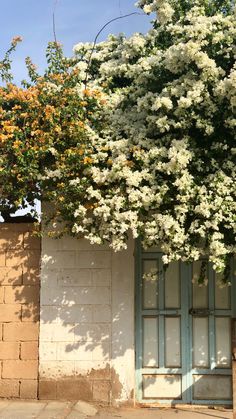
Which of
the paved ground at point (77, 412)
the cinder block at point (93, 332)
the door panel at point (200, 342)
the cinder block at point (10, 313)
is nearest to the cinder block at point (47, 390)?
the paved ground at point (77, 412)

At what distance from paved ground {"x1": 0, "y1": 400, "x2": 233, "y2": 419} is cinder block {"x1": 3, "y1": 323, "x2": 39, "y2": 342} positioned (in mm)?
810

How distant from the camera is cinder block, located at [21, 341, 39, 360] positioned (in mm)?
7578

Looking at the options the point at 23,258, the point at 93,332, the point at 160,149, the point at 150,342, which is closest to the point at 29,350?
the point at 93,332

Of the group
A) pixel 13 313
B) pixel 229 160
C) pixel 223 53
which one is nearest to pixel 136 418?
pixel 13 313

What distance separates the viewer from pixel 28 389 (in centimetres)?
748

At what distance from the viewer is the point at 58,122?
24.3 ft

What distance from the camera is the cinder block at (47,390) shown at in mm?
7461

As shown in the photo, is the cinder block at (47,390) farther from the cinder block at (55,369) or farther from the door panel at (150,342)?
the door panel at (150,342)

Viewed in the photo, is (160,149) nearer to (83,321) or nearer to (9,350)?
(83,321)

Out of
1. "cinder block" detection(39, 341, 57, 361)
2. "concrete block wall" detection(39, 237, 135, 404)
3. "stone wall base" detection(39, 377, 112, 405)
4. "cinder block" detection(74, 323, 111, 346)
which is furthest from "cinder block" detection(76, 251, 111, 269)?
"stone wall base" detection(39, 377, 112, 405)

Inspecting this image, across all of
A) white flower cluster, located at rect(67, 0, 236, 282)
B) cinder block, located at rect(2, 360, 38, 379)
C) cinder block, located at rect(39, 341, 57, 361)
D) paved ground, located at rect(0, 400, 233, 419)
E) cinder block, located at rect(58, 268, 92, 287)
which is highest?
white flower cluster, located at rect(67, 0, 236, 282)

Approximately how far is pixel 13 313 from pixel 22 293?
11.6 inches

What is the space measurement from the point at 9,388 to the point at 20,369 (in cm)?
28

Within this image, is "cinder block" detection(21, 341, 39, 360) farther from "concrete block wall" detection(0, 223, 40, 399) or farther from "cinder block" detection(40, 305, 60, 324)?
"cinder block" detection(40, 305, 60, 324)
